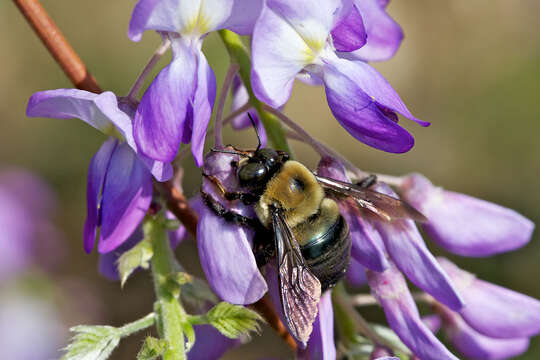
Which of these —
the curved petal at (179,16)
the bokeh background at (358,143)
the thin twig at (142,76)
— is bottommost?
the bokeh background at (358,143)

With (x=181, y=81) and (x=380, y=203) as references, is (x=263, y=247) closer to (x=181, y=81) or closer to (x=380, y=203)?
(x=380, y=203)

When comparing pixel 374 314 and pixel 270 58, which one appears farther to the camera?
pixel 374 314

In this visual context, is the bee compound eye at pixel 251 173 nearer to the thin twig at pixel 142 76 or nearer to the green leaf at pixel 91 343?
the thin twig at pixel 142 76

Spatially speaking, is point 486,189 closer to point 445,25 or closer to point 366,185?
point 445,25

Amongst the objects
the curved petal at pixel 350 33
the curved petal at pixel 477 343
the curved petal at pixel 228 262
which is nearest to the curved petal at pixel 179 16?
the curved petal at pixel 350 33

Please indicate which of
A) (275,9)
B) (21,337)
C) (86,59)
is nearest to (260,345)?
(21,337)
